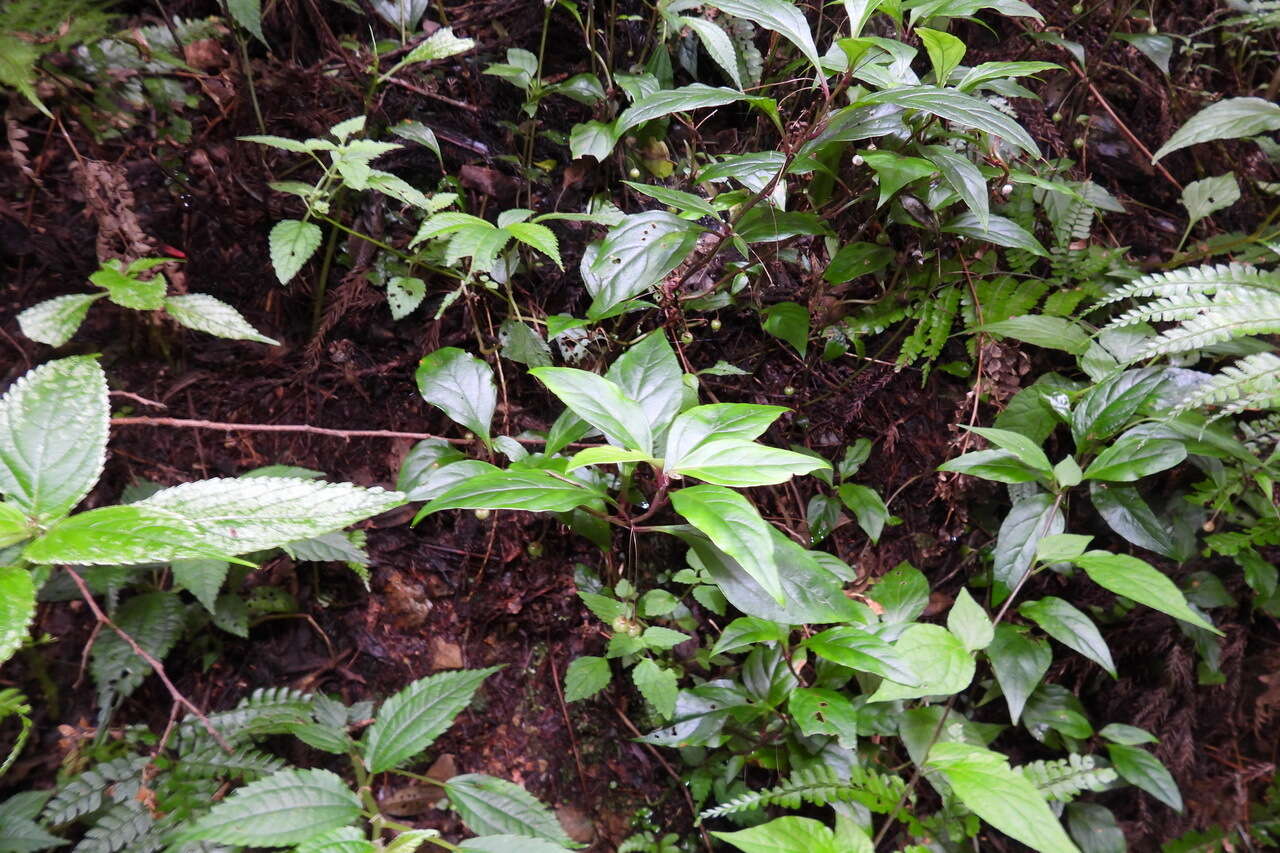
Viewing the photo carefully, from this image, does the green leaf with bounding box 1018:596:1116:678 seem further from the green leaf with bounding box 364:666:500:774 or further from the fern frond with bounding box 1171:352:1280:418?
the green leaf with bounding box 364:666:500:774

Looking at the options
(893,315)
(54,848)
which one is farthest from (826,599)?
(54,848)

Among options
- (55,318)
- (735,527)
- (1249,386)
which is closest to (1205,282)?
(1249,386)

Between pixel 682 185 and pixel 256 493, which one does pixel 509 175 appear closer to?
pixel 682 185

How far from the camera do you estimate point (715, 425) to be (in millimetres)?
1261

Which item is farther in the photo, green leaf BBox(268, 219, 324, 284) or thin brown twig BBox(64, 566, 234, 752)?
green leaf BBox(268, 219, 324, 284)

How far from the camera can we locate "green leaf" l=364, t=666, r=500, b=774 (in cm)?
134

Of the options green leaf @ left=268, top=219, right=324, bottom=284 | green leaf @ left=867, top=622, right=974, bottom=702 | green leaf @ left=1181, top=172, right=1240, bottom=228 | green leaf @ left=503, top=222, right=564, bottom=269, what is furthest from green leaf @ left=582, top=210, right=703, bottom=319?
green leaf @ left=1181, top=172, right=1240, bottom=228

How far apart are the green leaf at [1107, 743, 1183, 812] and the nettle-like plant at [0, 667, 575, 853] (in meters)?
1.60

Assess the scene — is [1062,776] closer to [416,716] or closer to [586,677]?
[586,677]

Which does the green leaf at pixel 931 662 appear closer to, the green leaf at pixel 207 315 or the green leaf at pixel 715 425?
the green leaf at pixel 715 425

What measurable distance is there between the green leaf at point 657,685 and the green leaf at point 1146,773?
4.41 ft

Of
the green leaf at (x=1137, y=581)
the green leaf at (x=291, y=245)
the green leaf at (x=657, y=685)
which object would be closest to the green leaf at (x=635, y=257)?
the green leaf at (x=291, y=245)

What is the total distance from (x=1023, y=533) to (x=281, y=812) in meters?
1.80

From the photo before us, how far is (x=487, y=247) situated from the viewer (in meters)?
1.52
